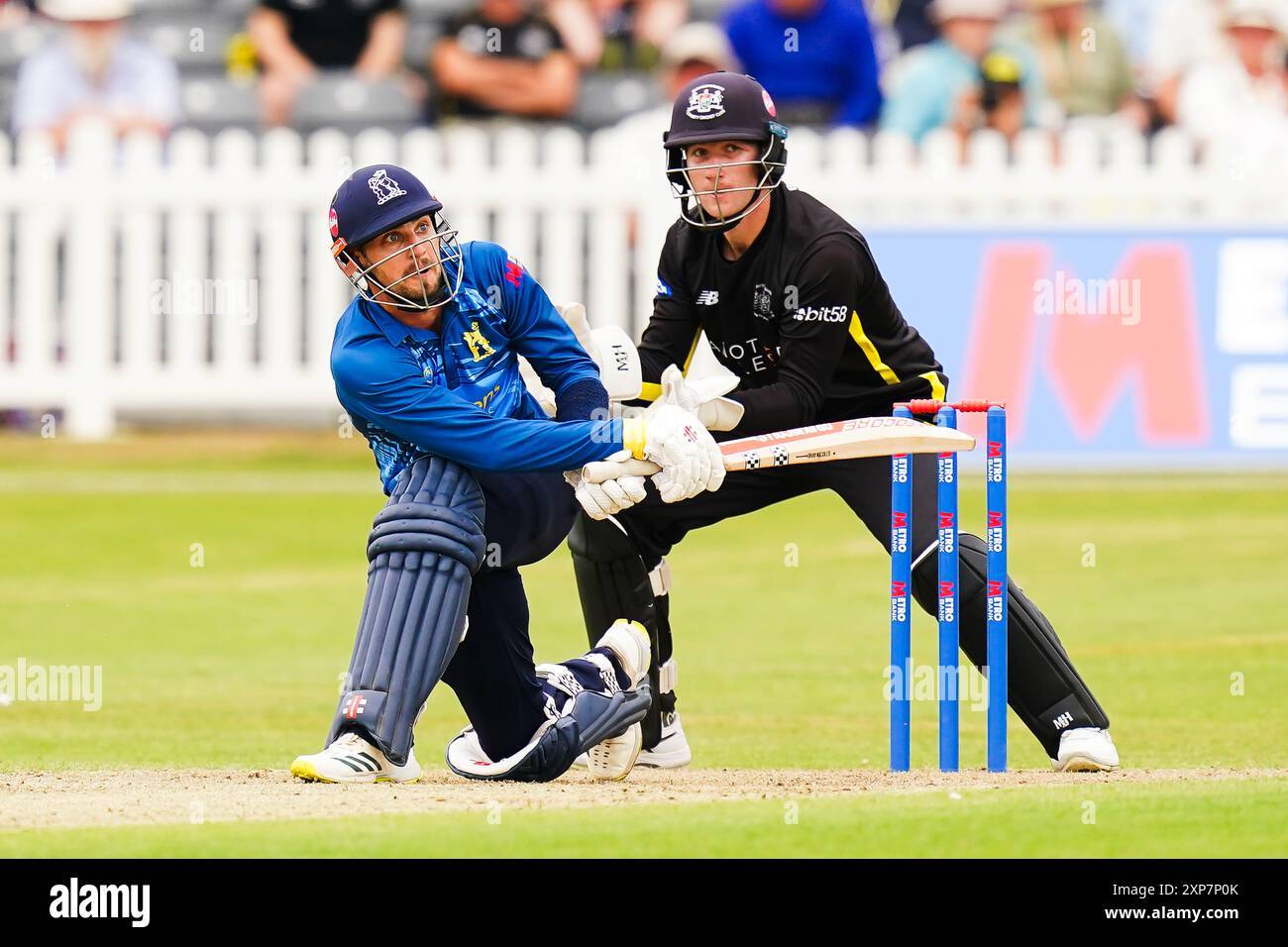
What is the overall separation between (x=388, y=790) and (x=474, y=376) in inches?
47.3

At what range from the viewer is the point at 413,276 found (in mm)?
6227

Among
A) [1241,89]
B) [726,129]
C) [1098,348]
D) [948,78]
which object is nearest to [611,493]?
[726,129]

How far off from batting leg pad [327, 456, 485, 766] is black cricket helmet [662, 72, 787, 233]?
4.21 ft

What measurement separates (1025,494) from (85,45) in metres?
7.31

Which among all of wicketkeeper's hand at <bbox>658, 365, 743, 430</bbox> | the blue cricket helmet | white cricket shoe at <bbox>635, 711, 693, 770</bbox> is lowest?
white cricket shoe at <bbox>635, 711, 693, 770</bbox>

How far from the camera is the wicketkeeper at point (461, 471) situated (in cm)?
611

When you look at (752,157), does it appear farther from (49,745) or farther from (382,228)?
(49,745)

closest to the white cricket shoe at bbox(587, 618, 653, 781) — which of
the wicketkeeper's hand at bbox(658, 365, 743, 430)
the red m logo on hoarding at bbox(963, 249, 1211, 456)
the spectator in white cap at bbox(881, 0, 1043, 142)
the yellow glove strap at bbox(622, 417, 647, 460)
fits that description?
the wicketkeeper's hand at bbox(658, 365, 743, 430)

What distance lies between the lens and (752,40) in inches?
610

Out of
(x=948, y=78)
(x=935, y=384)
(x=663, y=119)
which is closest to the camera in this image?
(x=935, y=384)

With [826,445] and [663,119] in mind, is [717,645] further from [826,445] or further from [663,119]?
[663,119]

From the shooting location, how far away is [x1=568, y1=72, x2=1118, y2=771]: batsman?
6.55 metres

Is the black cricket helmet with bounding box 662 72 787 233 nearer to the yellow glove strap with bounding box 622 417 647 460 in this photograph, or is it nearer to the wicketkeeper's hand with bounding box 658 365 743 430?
the wicketkeeper's hand with bounding box 658 365 743 430

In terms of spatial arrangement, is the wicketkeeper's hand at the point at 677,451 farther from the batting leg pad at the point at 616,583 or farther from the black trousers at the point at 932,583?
the batting leg pad at the point at 616,583
